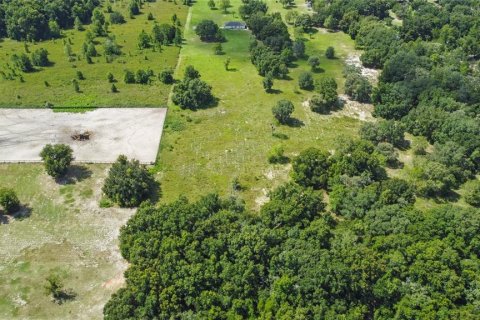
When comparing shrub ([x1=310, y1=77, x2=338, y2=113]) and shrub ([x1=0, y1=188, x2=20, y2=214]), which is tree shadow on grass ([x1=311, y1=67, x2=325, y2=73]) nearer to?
shrub ([x1=310, y1=77, x2=338, y2=113])

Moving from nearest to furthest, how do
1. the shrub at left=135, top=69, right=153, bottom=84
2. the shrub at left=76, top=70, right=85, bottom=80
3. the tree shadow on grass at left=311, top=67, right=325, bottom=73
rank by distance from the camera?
1. the shrub at left=135, top=69, right=153, bottom=84
2. the shrub at left=76, top=70, right=85, bottom=80
3. the tree shadow on grass at left=311, top=67, right=325, bottom=73

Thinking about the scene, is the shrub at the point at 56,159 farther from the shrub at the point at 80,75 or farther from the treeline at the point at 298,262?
the shrub at the point at 80,75

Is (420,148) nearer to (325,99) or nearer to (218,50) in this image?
(325,99)

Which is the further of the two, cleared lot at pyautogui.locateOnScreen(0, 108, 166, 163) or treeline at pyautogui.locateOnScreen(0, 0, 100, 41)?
treeline at pyautogui.locateOnScreen(0, 0, 100, 41)

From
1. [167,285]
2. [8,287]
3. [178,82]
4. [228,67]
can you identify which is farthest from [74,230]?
[228,67]

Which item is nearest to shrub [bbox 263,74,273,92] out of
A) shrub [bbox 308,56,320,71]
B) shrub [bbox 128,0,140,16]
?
shrub [bbox 308,56,320,71]

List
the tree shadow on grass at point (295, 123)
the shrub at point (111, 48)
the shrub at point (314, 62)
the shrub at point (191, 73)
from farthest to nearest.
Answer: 1. the shrub at point (111, 48)
2. the shrub at point (314, 62)
3. the shrub at point (191, 73)
4. the tree shadow on grass at point (295, 123)

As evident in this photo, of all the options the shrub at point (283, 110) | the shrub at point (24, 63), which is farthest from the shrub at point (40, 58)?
the shrub at point (283, 110)

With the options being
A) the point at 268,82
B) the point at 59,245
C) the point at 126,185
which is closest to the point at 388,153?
the point at 268,82
